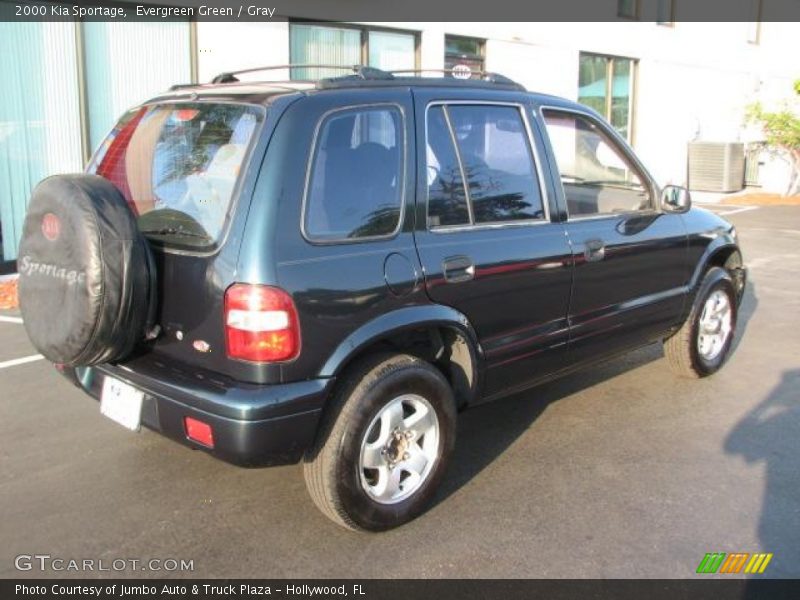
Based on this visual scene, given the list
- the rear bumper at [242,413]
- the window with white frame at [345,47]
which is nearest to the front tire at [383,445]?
the rear bumper at [242,413]

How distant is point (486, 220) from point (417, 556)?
1.51m

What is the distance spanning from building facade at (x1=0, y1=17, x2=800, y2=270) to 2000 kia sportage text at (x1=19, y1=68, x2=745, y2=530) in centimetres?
78

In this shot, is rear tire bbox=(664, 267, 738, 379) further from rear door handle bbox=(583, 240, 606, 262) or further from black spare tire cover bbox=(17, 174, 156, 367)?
black spare tire cover bbox=(17, 174, 156, 367)

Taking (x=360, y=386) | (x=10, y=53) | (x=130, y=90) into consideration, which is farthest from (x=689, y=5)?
(x=360, y=386)

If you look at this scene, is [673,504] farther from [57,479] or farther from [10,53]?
[10,53]

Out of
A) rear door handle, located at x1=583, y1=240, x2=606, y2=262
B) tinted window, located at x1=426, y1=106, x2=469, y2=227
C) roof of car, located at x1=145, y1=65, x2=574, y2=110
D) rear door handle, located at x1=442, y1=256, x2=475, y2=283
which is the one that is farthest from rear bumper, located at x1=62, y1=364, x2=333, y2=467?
rear door handle, located at x1=583, y1=240, x2=606, y2=262

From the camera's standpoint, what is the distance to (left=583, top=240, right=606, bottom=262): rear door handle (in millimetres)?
4035

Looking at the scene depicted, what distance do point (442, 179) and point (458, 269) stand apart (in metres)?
0.42

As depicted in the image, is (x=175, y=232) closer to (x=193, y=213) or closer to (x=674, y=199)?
(x=193, y=213)

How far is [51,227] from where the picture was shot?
3.07 m

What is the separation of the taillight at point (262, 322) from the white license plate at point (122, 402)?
22.2 inches

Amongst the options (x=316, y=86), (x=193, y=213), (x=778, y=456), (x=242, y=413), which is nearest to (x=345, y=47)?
(x=316, y=86)

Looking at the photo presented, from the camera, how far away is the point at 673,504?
11.6ft

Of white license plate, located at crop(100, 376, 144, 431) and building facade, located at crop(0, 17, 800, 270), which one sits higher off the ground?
building facade, located at crop(0, 17, 800, 270)
